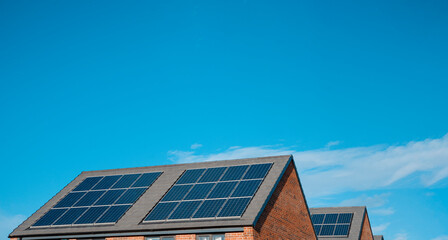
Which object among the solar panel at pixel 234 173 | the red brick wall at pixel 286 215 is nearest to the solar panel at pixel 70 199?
the solar panel at pixel 234 173

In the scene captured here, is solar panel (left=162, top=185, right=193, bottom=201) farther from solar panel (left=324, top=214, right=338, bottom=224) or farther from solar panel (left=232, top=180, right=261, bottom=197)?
solar panel (left=324, top=214, right=338, bottom=224)

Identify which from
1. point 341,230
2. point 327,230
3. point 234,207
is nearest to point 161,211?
point 234,207

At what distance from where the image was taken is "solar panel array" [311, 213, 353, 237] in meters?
39.0

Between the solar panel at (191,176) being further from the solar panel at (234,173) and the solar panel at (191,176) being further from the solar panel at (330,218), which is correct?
the solar panel at (330,218)

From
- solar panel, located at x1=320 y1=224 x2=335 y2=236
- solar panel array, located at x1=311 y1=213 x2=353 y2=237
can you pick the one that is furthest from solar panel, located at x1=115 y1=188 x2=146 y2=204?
solar panel, located at x1=320 y1=224 x2=335 y2=236

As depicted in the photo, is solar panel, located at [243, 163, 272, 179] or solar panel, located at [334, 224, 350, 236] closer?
solar panel, located at [243, 163, 272, 179]

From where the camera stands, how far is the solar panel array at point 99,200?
2533 cm

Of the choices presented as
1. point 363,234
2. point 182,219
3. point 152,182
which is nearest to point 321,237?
point 363,234

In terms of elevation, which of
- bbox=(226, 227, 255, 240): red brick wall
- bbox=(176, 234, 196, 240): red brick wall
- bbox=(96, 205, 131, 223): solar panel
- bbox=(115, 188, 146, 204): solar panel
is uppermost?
bbox=(115, 188, 146, 204): solar panel

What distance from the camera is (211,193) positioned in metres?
24.6

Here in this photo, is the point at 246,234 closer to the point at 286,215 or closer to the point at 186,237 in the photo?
the point at 186,237

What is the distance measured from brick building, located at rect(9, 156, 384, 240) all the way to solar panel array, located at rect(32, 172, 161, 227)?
61 millimetres

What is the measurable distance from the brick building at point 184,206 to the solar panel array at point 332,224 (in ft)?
33.4

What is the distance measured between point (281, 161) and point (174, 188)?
6523mm
